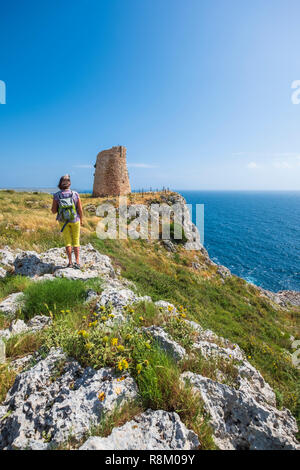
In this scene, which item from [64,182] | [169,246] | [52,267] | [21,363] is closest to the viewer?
[21,363]

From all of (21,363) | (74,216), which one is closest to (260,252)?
(74,216)

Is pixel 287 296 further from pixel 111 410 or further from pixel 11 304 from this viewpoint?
pixel 11 304

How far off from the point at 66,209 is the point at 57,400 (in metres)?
4.87

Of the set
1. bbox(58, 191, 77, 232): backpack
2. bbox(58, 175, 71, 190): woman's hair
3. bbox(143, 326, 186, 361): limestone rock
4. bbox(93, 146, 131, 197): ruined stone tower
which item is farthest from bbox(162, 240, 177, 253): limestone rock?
bbox(143, 326, 186, 361): limestone rock

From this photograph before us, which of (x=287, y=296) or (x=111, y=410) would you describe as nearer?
(x=111, y=410)

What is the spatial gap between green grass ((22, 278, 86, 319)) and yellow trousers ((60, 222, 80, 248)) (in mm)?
2258

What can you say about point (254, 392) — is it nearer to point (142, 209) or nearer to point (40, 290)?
point (40, 290)

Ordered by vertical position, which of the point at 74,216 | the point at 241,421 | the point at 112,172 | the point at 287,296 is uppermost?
the point at 112,172

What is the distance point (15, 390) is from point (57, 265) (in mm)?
4405

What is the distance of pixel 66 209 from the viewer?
607 centimetres

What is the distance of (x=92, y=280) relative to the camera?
5383 mm

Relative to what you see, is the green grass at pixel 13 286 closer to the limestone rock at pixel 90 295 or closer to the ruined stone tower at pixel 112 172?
the limestone rock at pixel 90 295

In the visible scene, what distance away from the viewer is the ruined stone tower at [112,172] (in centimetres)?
3572

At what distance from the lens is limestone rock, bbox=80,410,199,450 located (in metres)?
1.81
